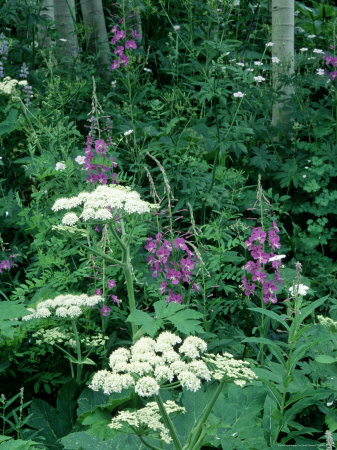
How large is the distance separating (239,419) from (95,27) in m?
4.60

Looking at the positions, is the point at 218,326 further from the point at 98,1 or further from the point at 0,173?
the point at 98,1

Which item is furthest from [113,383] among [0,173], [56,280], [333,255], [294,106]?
[294,106]

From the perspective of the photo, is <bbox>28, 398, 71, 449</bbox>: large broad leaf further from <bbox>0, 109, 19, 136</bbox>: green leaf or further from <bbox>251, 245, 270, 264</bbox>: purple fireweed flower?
<bbox>0, 109, 19, 136</bbox>: green leaf

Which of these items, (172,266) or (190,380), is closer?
(190,380)

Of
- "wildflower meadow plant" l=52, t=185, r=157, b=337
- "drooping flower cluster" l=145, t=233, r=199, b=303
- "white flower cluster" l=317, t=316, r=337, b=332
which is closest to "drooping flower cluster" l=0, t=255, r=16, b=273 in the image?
"drooping flower cluster" l=145, t=233, r=199, b=303

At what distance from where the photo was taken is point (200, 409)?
217 cm

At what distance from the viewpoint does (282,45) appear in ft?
16.9

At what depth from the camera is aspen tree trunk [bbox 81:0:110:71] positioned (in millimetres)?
5605

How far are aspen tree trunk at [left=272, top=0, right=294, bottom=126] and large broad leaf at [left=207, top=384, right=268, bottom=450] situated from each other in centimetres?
312

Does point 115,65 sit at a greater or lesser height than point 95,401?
greater

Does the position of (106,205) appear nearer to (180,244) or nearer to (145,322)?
(145,322)

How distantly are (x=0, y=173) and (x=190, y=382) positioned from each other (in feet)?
9.55

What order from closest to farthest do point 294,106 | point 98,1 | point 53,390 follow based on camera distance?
point 53,390 < point 294,106 < point 98,1

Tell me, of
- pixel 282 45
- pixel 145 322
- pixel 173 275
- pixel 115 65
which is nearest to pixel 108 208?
pixel 145 322
